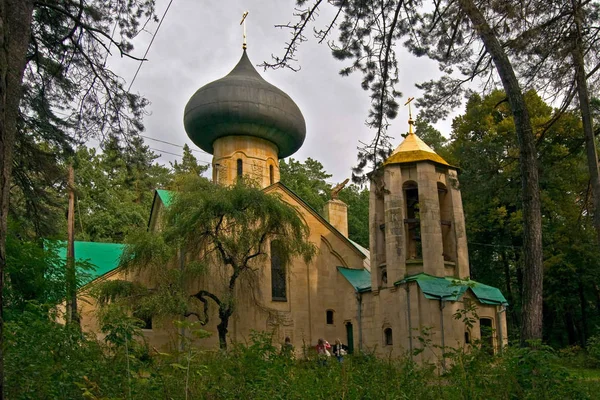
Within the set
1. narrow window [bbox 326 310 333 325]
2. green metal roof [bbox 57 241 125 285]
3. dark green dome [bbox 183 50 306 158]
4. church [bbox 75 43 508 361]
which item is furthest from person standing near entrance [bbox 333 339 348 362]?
dark green dome [bbox 183 50 306 158]

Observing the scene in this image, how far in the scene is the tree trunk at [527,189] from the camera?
320 inches

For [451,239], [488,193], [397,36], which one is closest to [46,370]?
[397,36]

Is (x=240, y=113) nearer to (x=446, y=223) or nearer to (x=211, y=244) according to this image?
(x=211, y=244)

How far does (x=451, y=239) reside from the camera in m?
19.1

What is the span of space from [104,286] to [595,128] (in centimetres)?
1237

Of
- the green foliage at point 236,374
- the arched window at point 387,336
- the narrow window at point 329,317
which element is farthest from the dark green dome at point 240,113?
the green foliage at point 236,374

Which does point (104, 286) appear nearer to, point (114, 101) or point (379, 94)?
point (114, 101)

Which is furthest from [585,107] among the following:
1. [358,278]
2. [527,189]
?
[358,278]

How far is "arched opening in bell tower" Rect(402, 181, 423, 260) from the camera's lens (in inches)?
752

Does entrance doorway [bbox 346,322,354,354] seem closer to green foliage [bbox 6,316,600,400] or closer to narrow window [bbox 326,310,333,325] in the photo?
narrow window [bbox 326,310,333,325]

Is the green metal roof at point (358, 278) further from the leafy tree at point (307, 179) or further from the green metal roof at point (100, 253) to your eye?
the leafy tree at point (307, 179)

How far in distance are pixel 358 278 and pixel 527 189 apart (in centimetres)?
1295

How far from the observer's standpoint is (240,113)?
2258 centimetres

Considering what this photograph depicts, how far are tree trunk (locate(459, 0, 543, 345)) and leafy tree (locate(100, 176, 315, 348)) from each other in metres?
9.67
